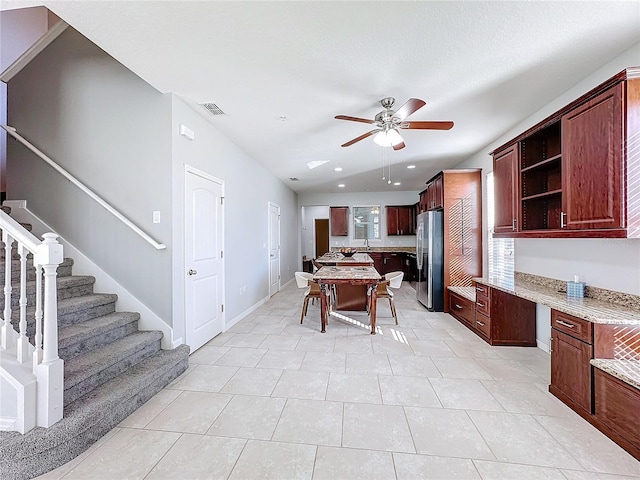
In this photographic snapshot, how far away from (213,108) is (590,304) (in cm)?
401

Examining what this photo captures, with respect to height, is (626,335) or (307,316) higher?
(626,335)

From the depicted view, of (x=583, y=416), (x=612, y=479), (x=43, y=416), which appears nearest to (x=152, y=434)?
(x=43, y=416)

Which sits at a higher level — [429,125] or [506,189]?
[429,125]

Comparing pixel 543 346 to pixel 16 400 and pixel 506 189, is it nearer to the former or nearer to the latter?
pixel 506 189

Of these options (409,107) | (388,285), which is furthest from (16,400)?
(388,285)

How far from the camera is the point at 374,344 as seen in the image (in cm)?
354

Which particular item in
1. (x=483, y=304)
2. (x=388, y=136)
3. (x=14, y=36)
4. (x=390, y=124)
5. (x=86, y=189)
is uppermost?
(x=14, y=36)

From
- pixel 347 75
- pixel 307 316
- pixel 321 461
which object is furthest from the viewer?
pixel 307 316

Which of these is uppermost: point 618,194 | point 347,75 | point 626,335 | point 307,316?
point 347,75

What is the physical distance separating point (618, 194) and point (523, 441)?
1.75 metres

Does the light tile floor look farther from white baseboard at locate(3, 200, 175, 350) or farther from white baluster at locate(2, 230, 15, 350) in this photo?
white baluster at locate(2, 230, 15, 350)

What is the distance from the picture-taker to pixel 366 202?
9.09m

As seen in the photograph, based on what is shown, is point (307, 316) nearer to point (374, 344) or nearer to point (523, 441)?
point (374, 344)

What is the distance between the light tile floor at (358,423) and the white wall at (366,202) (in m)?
5.79
